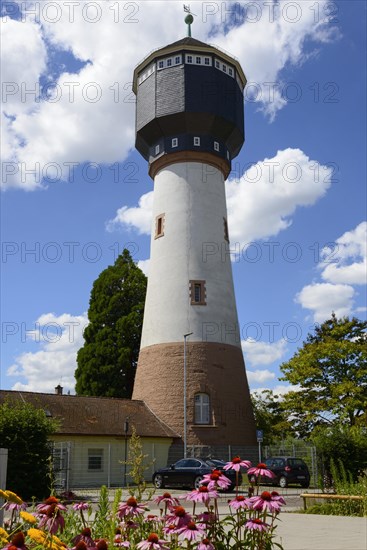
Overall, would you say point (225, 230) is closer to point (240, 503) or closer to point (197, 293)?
point (197, 293)

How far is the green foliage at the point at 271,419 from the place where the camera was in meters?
37.2

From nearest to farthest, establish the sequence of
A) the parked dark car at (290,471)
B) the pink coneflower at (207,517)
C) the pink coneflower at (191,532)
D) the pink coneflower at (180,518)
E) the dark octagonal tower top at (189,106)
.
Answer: the pink coneflower at (191,532), the pink coneflower at (180,518), the pink coneflower at (207,517), the parked dark car at (290,471), the dark octagonal tower top at (189,106)

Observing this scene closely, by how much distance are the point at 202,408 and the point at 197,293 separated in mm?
6252

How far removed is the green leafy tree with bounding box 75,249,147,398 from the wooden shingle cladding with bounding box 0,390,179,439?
9278 millimetres

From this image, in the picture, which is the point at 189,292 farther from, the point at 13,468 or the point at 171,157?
the point at 13,468

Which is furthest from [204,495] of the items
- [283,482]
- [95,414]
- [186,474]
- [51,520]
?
[95,414]

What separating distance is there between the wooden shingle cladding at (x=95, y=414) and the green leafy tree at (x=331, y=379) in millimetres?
7964

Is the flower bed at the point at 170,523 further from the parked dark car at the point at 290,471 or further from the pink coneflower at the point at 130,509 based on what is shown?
the parked dark car at the point at 290,471

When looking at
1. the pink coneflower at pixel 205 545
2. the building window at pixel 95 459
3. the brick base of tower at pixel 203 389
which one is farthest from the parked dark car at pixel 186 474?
the pink coneflower at pixel 205 545

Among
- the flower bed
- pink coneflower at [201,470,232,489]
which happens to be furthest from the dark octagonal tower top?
pink coneflower at [201,470,232,489]

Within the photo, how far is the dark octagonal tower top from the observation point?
1422 inches

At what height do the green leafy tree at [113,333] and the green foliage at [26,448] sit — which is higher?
the green leafy tree at [113,333]

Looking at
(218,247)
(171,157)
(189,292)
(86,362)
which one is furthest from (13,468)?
(86,362)

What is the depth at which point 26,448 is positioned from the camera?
67.9 ft
